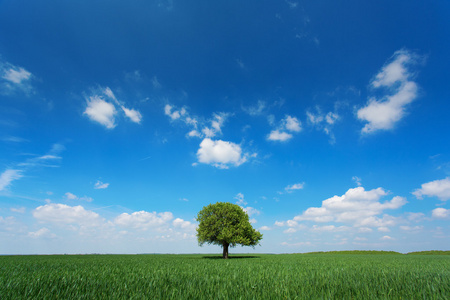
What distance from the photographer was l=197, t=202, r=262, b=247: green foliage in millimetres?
36594

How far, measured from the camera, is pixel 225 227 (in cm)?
3694

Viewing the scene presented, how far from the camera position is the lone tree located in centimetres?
3663

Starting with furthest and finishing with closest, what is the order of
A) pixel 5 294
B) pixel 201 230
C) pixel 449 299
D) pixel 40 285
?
pixel 201 230 < pixel 40 285 < pixel 5 294 < pixel 449 299

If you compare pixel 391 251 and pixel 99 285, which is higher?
pixel 99 285

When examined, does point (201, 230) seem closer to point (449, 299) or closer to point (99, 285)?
point (99, 285)

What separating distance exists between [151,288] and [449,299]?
7.45 m

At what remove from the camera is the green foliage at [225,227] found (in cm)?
3659

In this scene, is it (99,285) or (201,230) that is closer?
(99,285)

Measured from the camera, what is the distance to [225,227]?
36.9 metres

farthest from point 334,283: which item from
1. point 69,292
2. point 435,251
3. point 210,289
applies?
point 435,251

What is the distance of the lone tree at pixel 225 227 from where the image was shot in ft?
120

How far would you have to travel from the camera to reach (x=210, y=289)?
5734 millimetres

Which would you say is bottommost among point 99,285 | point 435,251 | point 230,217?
point 435,251

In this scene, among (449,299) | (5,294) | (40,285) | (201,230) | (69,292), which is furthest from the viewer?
(201,230)
